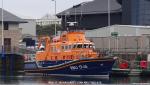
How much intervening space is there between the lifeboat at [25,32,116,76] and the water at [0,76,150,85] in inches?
53.4

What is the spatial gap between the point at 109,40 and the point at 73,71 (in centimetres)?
2096

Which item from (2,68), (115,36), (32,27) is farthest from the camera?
(32,27)

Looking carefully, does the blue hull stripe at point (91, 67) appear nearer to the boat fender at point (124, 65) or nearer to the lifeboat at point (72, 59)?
the lifeboat at point (72, 59)

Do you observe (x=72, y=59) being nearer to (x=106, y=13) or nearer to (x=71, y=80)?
(x=71, y=80)

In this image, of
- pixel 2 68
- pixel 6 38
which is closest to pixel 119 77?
pixel 2 68

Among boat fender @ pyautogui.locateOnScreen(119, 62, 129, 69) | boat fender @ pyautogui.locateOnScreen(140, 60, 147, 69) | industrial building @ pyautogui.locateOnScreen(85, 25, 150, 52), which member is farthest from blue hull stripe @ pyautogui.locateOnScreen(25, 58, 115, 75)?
industrial building @ pyautogui.locateOnScreen(85, 25, 150, 52)

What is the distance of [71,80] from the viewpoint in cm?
7862

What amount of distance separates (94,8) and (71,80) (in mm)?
57322

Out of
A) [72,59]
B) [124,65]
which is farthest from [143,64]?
[72,59]

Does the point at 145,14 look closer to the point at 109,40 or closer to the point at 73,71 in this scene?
the point at 109,40

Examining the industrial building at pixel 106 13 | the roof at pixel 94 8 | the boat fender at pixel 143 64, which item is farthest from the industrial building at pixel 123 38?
the roof at pixel 94 8

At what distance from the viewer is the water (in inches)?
2906

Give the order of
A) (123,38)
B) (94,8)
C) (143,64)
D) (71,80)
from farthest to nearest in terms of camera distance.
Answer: (94,8) → (123,38) → (143,64) → (71,80)

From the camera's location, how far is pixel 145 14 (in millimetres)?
122500
